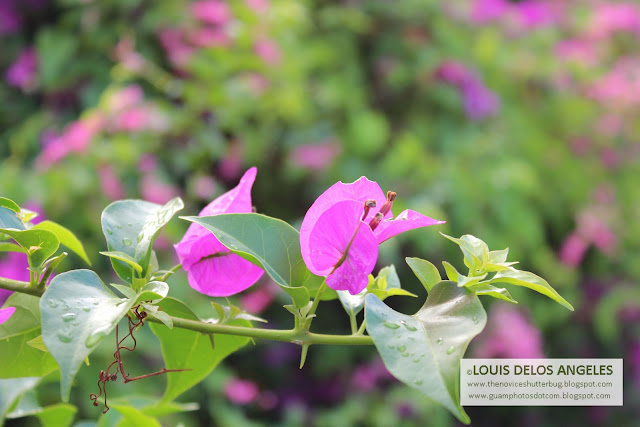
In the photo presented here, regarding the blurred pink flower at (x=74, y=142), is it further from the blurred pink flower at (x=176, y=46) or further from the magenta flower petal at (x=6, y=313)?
the magenta flower petal at (x=6, y=313)

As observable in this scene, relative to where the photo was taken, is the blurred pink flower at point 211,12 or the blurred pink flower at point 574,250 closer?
the blurred pink flower at point 211,12

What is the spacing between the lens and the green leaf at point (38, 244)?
25 cm

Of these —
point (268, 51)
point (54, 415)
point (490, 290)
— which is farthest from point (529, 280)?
point (268, 51)

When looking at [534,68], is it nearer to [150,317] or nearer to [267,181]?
[267,181]

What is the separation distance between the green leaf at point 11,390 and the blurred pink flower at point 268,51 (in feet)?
3.56

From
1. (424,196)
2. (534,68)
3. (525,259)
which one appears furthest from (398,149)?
→ (534,68)

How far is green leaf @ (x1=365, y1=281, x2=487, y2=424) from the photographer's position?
0.19 metres

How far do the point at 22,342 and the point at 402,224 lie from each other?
0.57ft

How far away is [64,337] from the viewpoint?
197 millimetres

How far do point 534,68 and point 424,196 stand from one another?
0.65 m

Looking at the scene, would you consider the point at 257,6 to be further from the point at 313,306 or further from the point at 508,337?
the point at 313,306

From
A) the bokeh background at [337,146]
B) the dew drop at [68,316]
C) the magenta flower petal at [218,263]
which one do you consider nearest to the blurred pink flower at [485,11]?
the bokeh background at [337,146]

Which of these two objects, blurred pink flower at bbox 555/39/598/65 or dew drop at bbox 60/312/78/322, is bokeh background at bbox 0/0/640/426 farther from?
dew drop at bbox 60/312/78/322

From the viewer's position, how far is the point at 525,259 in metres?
1.54
